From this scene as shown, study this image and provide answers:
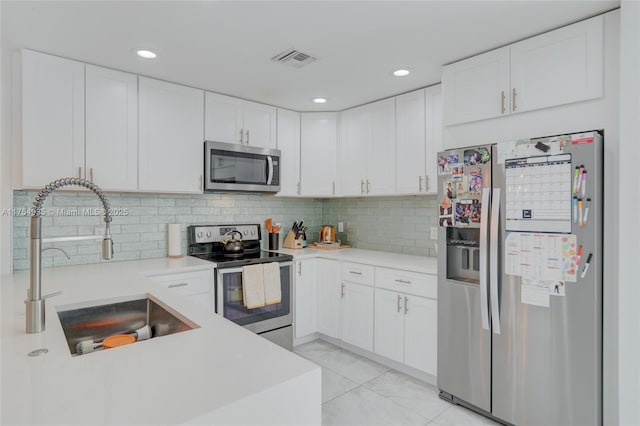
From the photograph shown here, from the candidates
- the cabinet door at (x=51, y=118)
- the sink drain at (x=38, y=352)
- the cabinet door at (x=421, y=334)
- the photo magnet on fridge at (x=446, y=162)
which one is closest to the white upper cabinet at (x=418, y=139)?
the photo magnet on fridge at (x=446, y=162)

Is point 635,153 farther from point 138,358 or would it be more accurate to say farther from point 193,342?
point 138,358

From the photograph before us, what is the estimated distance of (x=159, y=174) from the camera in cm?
288

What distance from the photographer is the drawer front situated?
2584 mm

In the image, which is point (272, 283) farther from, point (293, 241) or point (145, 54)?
point (145, 54)

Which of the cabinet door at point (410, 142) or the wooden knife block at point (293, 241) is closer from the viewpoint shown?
the cabinet door at point (410, 142)

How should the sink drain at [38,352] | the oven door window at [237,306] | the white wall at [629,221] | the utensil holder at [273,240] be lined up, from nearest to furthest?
the sink drain at [38,352], the white wall at [629,221], the oven door window at [237,306], the utensil holder at [273,240]

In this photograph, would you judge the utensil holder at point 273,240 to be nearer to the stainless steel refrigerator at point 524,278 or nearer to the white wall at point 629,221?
the stainless steel refrigerator at point 524,278

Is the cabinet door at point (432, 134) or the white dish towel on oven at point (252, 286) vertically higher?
the cabinet door at point (432, 134)

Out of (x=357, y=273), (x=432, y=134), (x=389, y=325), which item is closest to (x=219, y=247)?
(x=357, y=273)

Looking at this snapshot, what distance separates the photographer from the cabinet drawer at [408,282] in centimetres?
263

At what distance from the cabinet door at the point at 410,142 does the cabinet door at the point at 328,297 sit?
988mm

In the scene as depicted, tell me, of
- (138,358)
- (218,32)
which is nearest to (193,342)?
(138,358)

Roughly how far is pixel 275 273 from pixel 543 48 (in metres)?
2.50

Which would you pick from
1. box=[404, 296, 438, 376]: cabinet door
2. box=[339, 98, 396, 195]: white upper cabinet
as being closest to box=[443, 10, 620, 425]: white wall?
box=[404, 296, 438, 376]: cabinet door
